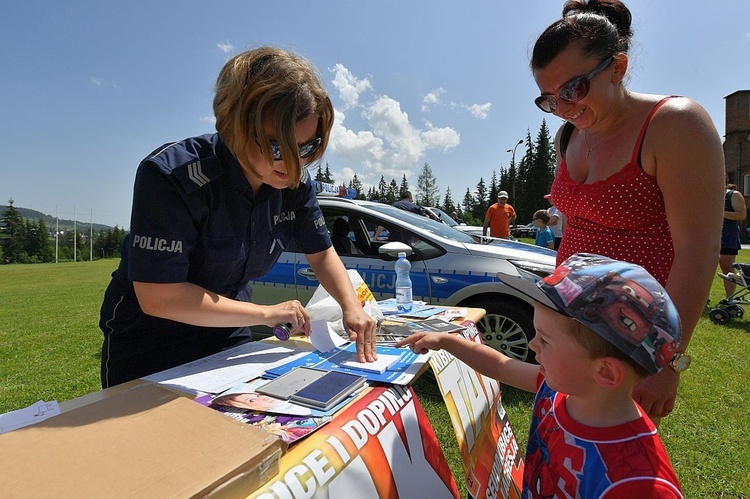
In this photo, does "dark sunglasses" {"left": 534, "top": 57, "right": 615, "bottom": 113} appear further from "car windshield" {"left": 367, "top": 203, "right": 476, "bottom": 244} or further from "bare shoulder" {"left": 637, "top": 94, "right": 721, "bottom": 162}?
"car windshield" {"left": 367, "top": 203, "right": 476, "bottom": 244}

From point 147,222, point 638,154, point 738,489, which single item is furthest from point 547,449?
point 738,489

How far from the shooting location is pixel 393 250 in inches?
142

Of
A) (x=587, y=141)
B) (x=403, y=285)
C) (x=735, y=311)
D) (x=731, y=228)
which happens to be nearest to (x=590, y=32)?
(x=587, y=141)

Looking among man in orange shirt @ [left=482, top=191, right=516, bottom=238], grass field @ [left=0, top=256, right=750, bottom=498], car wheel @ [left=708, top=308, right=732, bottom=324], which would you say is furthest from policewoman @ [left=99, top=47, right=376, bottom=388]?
man in orange shirt @ [left=482, top=191, right=516, bottom=238]

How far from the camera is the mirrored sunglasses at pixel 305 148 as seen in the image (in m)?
1.28

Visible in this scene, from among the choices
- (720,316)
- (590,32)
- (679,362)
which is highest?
(590,32)

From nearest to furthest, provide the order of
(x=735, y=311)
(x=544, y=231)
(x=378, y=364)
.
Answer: (x=378, y=364)
(x=735, y=311)
(x=544, y=231)

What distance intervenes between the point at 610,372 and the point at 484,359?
524 mm

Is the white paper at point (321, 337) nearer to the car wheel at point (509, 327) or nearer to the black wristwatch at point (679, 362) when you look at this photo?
the black wristwatch at point (679, 362)

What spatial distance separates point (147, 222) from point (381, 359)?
2.95ft

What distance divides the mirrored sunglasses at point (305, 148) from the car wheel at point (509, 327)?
98.7 inches

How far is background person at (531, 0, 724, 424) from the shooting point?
108 centimetres

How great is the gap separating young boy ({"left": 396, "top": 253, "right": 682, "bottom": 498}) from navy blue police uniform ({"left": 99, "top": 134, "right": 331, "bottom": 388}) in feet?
3.00

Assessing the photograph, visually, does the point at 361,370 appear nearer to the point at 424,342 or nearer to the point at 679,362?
A: the point at 424,342
